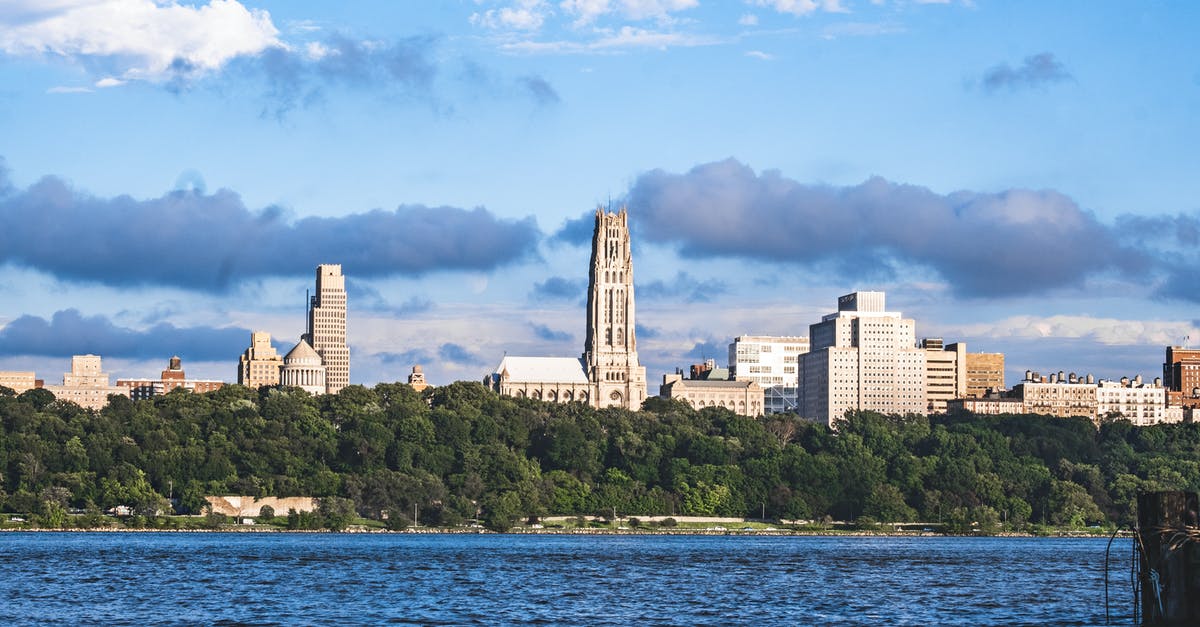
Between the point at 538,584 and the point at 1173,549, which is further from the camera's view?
the point at 538,584

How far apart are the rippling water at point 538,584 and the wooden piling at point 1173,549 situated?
1878cm

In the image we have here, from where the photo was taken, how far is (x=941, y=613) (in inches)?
3221

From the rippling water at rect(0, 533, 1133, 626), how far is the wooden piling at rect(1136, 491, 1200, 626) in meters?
18.8

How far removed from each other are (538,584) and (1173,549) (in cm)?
5360

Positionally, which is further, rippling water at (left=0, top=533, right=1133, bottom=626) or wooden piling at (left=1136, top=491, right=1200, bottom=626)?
rippling water at (left=0, top=533, right=1133, bottom=626)

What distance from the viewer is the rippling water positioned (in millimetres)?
80062

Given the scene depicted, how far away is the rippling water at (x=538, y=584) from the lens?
8006cm

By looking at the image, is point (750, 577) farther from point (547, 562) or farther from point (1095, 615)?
point (1095, 615)

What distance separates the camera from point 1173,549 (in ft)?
179

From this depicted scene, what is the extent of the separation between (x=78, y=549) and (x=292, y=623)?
247ft

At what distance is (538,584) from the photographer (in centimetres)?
10362

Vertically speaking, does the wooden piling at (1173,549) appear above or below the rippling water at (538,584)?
above

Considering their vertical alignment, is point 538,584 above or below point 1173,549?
below

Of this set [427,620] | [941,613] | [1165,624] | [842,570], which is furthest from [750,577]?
[1165,624]
